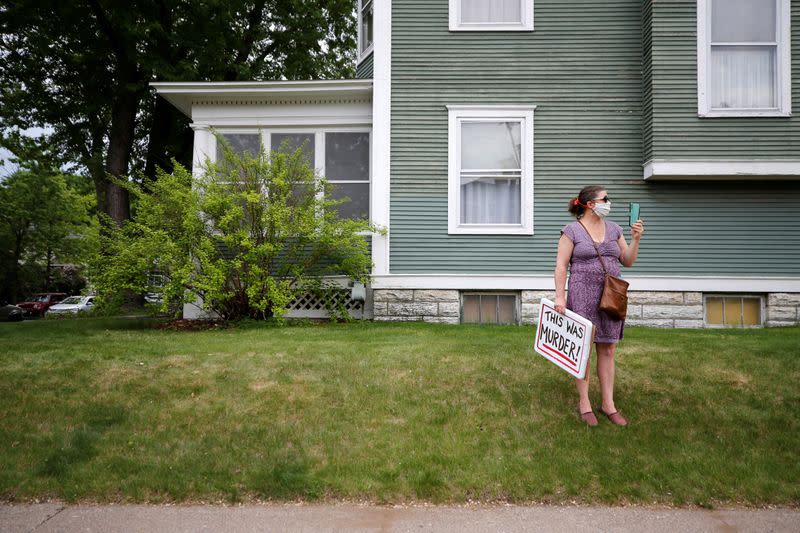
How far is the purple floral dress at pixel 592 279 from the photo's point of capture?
4398 millimetres

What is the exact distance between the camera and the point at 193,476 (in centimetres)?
378

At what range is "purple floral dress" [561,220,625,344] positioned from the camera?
4398 mm

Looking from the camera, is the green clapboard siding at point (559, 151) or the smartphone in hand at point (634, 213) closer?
the smartphone in hand at point (634, 213)

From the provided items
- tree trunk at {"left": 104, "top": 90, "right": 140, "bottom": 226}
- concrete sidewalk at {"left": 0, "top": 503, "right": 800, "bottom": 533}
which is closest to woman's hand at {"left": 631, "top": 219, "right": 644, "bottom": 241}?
concrete sidewalk at {"left": 0, "top": 503, "right": 800, "bottom": 533}

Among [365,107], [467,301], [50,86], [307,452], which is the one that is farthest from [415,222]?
[50,86]

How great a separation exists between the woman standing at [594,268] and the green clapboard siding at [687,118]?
5.52 m

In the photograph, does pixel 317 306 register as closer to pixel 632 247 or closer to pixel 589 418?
pixel 589 418

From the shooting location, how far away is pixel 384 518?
10.9ft

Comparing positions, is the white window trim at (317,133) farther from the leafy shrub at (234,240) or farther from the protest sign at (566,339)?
the protest sign at (566,339)

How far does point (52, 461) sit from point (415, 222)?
6779mm

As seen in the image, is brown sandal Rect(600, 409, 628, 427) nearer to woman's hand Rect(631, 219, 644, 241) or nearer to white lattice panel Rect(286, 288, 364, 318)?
woman's hand Rect(631, 219, 644, 241)

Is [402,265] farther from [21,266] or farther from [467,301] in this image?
[21,266]

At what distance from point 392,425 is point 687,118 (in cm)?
759

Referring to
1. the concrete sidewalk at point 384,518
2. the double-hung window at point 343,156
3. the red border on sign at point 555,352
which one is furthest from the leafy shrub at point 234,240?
the concrete sidewalk at point 384,518
